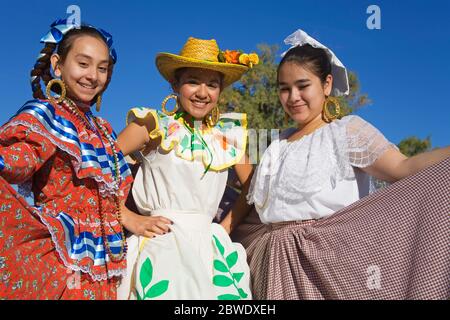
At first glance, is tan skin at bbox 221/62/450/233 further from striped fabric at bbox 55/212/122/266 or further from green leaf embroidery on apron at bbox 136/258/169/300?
striped fabric at bbox 55/212/122/266

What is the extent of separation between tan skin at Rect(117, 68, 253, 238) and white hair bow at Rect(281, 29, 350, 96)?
0.50 meters

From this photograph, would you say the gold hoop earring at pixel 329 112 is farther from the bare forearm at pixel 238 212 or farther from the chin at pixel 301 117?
the bare forearm at pixel 238 212

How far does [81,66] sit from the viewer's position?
261 centimetres

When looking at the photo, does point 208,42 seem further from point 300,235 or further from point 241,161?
point 300,235

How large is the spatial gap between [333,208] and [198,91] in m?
1.02

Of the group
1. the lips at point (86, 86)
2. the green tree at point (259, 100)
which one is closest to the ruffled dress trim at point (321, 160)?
the lips at point (86, 86)

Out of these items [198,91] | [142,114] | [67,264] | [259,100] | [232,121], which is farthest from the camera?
[259,100]

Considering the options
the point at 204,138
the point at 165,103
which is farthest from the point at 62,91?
the point at 204,138

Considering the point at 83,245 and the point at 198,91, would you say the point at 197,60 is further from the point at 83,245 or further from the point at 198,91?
the point at 83,245

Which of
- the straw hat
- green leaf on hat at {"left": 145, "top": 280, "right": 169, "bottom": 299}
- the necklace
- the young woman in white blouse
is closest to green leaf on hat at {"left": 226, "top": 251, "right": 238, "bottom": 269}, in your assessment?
the young woman in white blouse

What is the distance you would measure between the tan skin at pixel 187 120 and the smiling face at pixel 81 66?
0.39 m

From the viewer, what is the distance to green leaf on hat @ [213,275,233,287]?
2705 millimetres

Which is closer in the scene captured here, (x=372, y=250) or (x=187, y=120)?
(x=372, y=250)

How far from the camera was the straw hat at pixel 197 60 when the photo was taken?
3.03m
